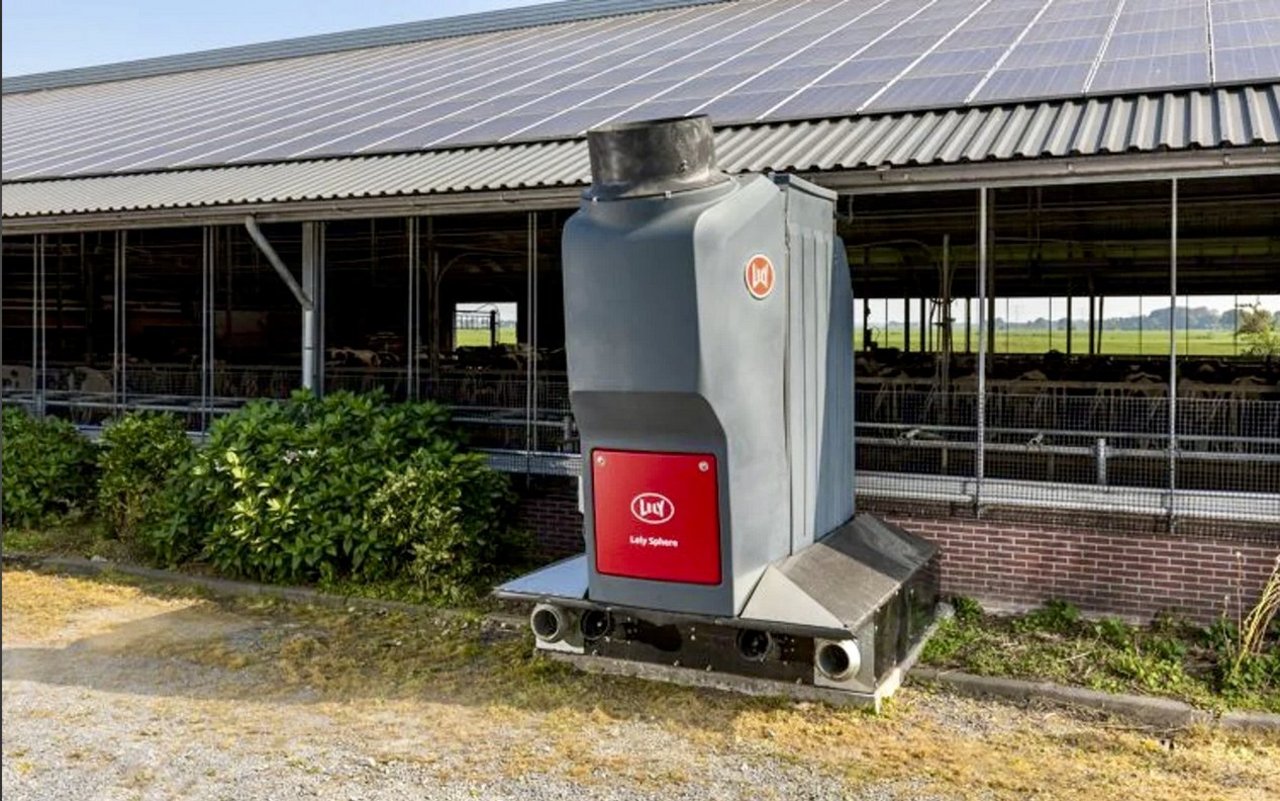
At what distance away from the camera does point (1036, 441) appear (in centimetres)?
807

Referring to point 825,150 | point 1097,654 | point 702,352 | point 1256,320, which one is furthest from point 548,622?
point 1256,320

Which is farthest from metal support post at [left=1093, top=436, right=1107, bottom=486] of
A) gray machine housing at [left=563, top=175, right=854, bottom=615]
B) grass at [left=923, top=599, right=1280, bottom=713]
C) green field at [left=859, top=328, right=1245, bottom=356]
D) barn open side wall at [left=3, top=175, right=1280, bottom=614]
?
green field at [left=859, top=328, right=1245, bottom=356]

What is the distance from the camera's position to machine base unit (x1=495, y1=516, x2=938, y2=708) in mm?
5777

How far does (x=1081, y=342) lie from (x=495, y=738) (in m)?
34.2

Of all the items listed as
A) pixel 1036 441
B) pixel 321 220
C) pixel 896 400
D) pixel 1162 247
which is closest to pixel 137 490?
pixel 321 220

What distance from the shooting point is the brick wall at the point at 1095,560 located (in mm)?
6996

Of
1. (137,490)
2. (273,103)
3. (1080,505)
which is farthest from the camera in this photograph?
(273,103)

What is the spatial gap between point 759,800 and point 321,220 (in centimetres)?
691

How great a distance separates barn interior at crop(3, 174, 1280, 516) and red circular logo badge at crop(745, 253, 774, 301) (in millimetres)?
2021

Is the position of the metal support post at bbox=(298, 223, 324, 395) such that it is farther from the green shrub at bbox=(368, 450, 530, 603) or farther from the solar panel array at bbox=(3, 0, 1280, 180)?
the green shrub at bbox=(368, 450, 530, 603)

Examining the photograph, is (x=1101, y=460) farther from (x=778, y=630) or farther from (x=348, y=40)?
(x=348, y=40)

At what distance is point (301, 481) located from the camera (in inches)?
346

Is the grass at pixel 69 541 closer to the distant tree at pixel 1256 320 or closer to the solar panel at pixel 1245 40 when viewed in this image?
the solar panel at pixel 1245 40

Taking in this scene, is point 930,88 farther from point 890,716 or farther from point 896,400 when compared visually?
point 890,716
